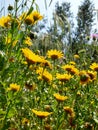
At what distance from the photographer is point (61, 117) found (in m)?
1.85

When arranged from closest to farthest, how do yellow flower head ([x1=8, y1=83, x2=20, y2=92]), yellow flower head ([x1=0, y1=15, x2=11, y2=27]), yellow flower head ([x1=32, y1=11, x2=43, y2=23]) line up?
yellow flower head ([x1=8, y1=83, x2=20, y2=92]) → yellow flower head ([x1=32, y1=11, x2=43, y2=23]) → yellow flower head ([x1=0, y1=15, x2=11, y2=27])

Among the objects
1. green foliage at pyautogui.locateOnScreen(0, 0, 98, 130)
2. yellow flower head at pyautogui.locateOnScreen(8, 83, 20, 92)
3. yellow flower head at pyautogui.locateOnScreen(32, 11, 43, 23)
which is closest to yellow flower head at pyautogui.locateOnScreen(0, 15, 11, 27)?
green foliage at pyautogui.locateOnScreen(0, 0, 98, 130)

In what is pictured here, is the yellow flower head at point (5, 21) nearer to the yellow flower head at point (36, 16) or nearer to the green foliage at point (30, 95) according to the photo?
the green foliage at point (30, 95)

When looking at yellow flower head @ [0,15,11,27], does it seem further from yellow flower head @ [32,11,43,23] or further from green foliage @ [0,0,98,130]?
yellow flower head @ [32,11,43,23]

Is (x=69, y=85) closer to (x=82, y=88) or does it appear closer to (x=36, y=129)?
(x=82, y=88)

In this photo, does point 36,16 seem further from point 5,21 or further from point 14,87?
point 14,87

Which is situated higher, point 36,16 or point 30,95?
point 36,16

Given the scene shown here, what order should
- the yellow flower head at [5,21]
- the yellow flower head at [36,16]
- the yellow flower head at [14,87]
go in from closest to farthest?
1. the yellow flower head at [14,87]
2. the yellow flower head at [36,16]
3. the yellow flower head at [5,21]

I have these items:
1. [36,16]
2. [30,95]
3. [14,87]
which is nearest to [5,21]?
[36,16]

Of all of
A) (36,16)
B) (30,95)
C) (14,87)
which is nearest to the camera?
(14,87)

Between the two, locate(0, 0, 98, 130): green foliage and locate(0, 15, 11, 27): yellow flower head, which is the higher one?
locate(0, 15, 11, 27): yellow flower head

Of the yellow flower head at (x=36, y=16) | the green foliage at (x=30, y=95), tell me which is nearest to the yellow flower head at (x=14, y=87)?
the green foliage at (x=30, y=95)

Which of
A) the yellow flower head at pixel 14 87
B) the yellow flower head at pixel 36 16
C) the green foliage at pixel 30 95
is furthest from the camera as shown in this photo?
the yellow flower head at pixel 36 16

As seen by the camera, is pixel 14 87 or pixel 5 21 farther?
pixel 5 21
